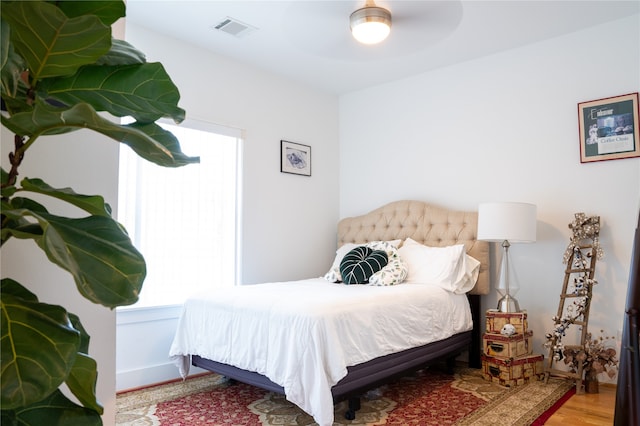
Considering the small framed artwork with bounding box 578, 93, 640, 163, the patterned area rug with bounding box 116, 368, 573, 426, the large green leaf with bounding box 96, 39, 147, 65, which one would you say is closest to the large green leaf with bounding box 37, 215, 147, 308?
the large green leaf with bounding box 96, 39, 147, 65

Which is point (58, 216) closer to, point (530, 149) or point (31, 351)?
point (31, 351)

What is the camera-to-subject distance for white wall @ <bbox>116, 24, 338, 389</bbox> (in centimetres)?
349

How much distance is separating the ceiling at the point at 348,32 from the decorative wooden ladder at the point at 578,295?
153cm

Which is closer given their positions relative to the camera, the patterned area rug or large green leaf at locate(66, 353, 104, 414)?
large green leaf at locate(66, 353, 104, 414)

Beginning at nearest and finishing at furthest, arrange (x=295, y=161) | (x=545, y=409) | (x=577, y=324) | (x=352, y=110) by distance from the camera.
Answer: (x=545, y=409)
(x=577, y=324)
(x=295, y=161)
(x=352, y=110)

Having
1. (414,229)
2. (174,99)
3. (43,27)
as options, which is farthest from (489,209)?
(43,27)

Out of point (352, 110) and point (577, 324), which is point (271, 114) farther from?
point (577, 324)

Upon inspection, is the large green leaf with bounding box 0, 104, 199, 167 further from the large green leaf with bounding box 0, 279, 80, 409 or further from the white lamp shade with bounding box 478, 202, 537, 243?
the white lamp shade with bounding box 478, 202, 537, 243

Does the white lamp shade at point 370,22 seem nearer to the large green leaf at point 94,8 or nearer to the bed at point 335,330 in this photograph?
the bed at point 335,330

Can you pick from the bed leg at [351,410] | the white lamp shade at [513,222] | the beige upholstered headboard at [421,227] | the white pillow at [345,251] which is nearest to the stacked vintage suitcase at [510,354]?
the beige upholstered headboard at [421,227]

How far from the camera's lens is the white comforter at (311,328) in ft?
7.88

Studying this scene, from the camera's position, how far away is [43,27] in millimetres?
599

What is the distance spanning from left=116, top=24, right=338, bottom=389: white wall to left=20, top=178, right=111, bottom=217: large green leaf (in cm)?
293

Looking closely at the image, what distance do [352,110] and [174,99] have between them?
177 inches
